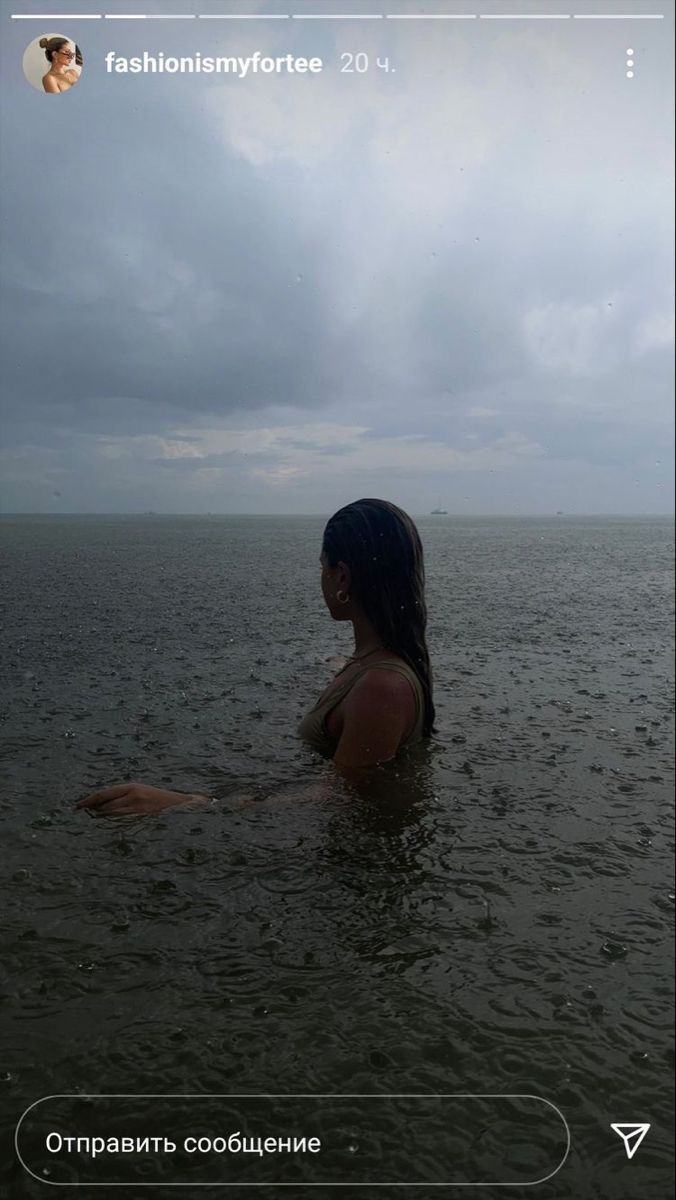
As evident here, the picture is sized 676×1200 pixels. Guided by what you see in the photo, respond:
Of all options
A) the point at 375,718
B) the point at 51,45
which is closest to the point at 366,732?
the point at 375,718

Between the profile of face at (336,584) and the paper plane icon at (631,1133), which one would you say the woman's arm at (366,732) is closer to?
the profile of face at (336,584)

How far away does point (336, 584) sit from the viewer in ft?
18.4

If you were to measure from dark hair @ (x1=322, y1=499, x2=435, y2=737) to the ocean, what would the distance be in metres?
1.08

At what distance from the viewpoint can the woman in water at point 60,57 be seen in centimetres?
480

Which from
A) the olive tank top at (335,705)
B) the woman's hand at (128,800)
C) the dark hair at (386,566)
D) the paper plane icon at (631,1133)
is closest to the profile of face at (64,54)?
the dark hair at (386,566)

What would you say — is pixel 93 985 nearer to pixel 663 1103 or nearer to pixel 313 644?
pixel 663 1103

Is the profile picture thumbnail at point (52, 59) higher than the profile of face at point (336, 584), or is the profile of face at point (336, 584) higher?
the profile picture thumbnail at point (52, 59)

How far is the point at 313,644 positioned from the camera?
15883 mm

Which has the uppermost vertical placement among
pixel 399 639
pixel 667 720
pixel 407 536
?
pixel 407 536

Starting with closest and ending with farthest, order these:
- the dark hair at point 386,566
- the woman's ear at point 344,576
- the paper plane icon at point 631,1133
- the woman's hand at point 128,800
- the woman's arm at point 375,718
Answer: the paper plane icon at point 631,1133 → the woman's arm at point 375,718 → the dark hair at point 386,566 → the woman's hand at point 128,800 → the woman's ear at point 344,576

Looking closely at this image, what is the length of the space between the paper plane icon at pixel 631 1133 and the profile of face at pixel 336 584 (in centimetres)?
364

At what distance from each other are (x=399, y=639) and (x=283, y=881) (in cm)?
196

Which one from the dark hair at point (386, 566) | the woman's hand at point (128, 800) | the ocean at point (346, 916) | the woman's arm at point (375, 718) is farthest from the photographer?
the woman's hand at point (128, 800)

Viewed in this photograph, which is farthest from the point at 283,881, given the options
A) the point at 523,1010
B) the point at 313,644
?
the point at 313,644
